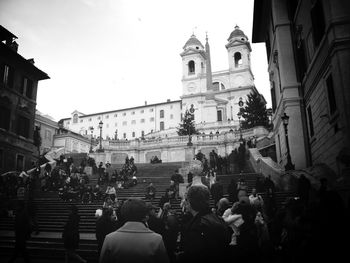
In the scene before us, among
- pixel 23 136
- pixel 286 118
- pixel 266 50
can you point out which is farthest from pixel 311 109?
pixel 23 136

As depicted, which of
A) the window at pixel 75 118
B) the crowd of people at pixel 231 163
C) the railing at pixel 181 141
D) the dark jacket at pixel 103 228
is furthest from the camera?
the window at pixel 75 118

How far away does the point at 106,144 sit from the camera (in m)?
44.2

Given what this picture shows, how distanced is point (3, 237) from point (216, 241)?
517 inches

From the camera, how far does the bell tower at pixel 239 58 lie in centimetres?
8250

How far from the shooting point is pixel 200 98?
262 ft

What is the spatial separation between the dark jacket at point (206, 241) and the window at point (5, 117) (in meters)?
30.2

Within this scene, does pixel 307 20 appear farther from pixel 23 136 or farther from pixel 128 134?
pixel 128 134

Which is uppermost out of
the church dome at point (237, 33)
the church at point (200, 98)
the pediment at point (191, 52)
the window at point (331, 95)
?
the church dome at point (237, 33)

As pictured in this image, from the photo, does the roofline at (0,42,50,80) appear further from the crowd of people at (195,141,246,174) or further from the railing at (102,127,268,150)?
the crowd of people at (195,141,246,174)

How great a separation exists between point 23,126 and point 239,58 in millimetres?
64460

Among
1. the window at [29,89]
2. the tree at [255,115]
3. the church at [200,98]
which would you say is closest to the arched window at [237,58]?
the church at [200,98]

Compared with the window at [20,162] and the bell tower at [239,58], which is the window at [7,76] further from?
the bell tower at [239,58]

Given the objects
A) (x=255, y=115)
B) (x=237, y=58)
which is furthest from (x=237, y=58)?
(x=255, y=115)

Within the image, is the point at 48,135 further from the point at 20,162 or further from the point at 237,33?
the point at 237,33
